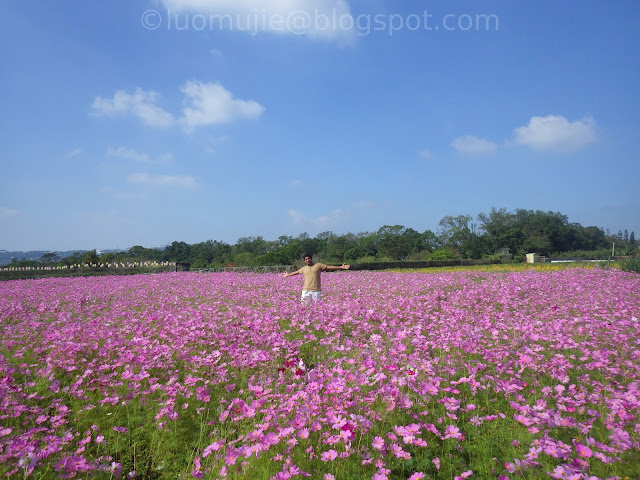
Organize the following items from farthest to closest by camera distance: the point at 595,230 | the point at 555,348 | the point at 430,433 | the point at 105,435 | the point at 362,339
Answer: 1. the point at 595,230
2. the point at 362,339
3. the point at 555,348
4. the point at 105,435
5. the point at 430,433

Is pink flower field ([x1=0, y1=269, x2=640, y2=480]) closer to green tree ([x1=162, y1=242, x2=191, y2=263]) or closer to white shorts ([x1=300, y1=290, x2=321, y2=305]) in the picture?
white shorts ([x1=300, y1=290, x2=321, y2=305])

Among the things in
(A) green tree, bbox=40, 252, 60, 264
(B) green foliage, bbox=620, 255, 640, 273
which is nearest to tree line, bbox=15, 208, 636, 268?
(A) green tree, bbox=40, 252, 60, 264

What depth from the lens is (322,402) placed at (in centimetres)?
333

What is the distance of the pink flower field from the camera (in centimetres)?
287

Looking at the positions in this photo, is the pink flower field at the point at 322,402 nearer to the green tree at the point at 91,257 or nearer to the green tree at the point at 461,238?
the green tree at the point at 91,257

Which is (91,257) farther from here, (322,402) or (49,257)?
(322,402)

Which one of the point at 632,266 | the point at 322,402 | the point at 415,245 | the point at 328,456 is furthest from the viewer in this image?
the point at 415,245

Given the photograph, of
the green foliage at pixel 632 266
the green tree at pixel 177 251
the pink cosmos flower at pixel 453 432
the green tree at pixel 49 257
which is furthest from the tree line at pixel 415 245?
the pink cosmos flower at pixel 453 432

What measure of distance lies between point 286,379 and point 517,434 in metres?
2.16

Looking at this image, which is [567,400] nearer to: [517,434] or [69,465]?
[517,434]

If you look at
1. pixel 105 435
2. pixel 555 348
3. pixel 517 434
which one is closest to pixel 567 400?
pixel 517 434

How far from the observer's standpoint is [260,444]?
2873 millimetres

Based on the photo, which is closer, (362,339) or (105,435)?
(105,435)

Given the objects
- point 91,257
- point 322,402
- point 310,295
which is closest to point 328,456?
point 322,402
